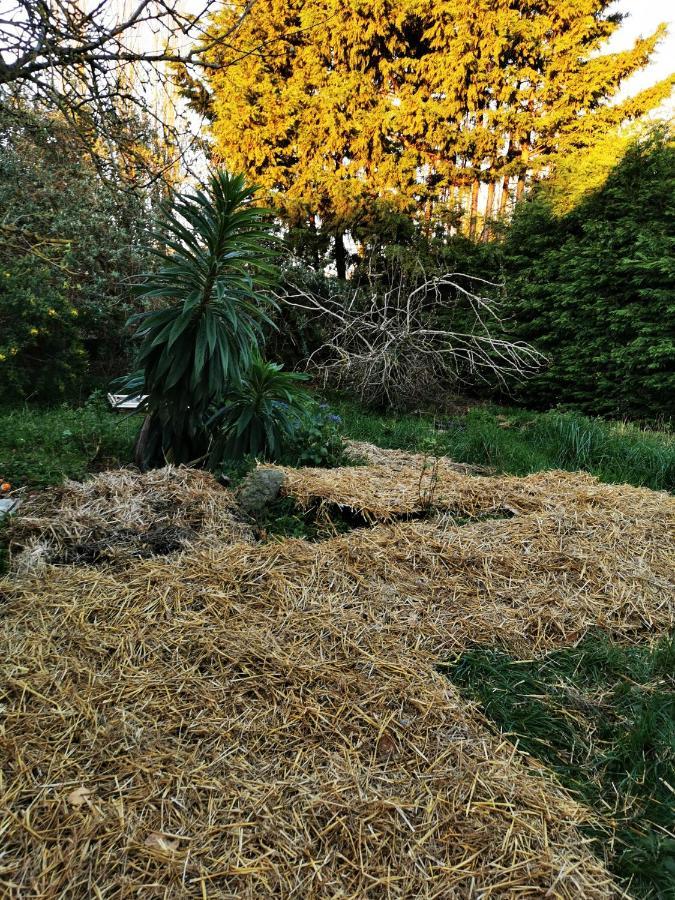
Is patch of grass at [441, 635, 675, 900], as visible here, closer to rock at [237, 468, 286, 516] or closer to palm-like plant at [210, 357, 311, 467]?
rock at [237, 468, 286, 516]

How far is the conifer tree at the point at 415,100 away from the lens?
905cm

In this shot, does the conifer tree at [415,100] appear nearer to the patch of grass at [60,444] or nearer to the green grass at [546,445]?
the green grass at [546,445]

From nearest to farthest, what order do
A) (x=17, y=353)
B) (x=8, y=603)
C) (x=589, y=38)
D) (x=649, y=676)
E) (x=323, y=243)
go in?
1. (x=649, y=676)
2. (x=8, y=603)
3. (x=17, y=353)
4. (x=589, y=38)
5. (x=323, y=243)

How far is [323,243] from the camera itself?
9.91 metres

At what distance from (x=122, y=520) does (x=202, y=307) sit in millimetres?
1428

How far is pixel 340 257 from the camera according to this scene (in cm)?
1029

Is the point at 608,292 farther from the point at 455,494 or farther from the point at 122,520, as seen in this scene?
the point at 122,520

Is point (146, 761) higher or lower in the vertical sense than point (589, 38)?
lower

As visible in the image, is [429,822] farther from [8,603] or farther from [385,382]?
[385,382]

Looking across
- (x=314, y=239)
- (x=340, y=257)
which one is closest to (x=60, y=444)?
(x=314, y=239)

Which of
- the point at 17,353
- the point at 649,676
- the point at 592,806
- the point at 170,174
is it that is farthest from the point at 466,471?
the point at 170,174

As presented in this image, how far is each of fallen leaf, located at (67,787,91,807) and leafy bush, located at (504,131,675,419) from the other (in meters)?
6.69

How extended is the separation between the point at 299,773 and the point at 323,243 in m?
9.83

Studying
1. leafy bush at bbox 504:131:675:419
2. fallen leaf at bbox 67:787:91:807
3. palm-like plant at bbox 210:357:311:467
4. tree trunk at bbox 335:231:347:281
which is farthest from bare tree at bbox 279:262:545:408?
fallen leaf at bbox 67:787:91:807
